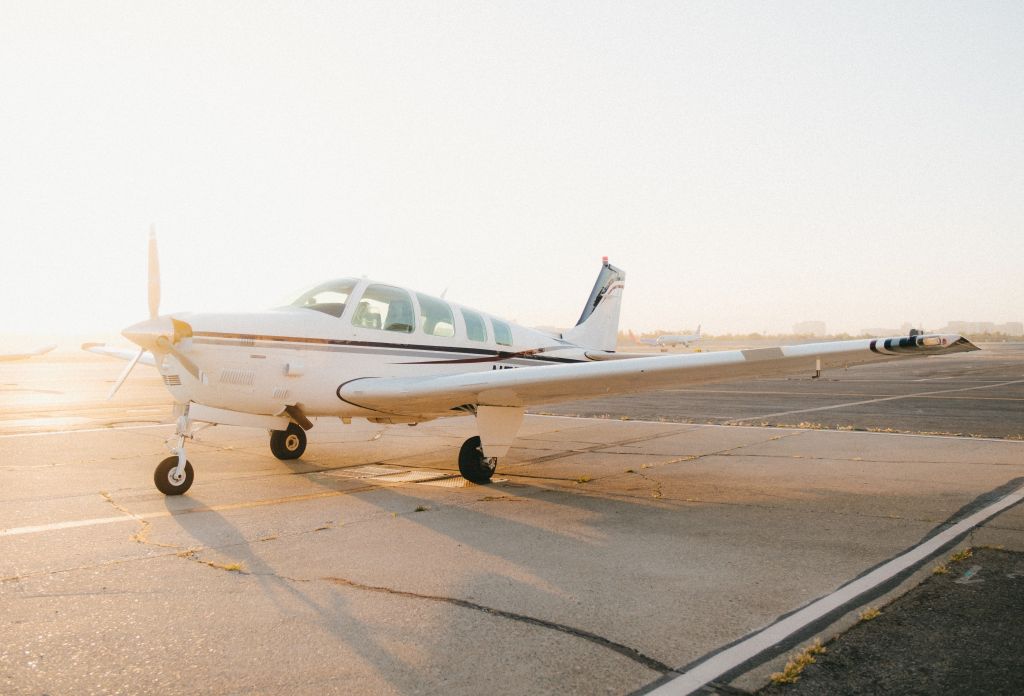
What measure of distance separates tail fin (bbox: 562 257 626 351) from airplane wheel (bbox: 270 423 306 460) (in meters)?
5.39

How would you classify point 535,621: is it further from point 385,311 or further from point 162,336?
point 385,311

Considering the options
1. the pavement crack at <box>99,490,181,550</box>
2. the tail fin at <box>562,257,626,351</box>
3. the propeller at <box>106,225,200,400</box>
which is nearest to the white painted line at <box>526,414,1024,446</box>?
the tail fin at <box>562,257,626,351</box>

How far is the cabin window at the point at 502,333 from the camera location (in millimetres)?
9977

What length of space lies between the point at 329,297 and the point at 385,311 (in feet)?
2.28

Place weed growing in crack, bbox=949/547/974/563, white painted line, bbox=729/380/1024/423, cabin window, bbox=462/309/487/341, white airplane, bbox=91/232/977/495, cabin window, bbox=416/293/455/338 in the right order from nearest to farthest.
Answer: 1. weed growing in crack, bbox=949/547/974/563
2. white airplane, bbox=91/232/977/495
3. cabin window, bbox=416/293/455/338
4. cabin window, bbox=462/309/487/341
5. white painted line, bbox=729/380/1024/423

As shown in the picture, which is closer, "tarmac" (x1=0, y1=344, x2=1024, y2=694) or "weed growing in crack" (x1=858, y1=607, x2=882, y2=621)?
"tarmac" (x1=0, y1=344, x2=1024, y2=694)

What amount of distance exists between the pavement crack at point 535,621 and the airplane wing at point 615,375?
3170 millimetres

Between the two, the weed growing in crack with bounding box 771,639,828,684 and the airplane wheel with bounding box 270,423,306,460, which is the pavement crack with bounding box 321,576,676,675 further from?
the airplane wheel with bounding box 270,423,306,460

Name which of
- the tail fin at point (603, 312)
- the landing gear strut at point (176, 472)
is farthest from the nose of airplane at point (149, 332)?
the tail fin at point (603, 312)

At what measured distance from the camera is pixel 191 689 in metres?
2.97

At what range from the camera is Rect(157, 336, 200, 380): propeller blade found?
7102mm

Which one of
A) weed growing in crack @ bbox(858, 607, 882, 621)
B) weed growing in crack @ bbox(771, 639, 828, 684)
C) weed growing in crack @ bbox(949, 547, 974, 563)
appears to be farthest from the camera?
weed growing in crack @ bbox(949, 547, 974, 563)

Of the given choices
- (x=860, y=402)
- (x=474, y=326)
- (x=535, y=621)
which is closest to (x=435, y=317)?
(x=474, y=326)

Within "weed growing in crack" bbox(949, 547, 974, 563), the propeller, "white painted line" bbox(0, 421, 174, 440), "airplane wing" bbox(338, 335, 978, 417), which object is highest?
the propeller
